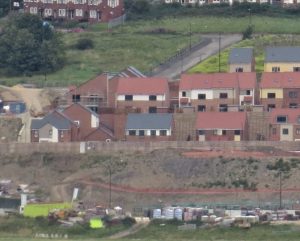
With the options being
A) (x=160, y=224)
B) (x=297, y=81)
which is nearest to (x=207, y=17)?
(x=297, y=81)

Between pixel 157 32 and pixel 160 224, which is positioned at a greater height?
pixel 157 32

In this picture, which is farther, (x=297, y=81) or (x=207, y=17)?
(x=207, y=17)

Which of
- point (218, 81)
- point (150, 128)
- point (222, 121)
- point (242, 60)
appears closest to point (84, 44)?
point (242, 60)

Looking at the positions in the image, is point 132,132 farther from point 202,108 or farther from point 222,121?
point 202,108

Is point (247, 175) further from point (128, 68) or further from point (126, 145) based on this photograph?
point (128, 68)

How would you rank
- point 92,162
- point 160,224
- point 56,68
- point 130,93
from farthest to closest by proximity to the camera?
point 56,68 < point 130,93 < point 92,162 < point 160,224

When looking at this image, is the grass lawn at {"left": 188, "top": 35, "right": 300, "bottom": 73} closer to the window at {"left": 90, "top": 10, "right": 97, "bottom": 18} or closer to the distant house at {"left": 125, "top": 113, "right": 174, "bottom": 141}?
the window at {"left": 90, "top": 10, "right": 97, "bottom": 18}

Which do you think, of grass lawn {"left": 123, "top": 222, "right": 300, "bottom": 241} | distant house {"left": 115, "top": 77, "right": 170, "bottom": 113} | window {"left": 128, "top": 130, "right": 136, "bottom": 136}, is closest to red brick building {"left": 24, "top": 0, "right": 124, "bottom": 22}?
distant house {"left": 115, "top": 77, "right": 170, "bottom": 113}
